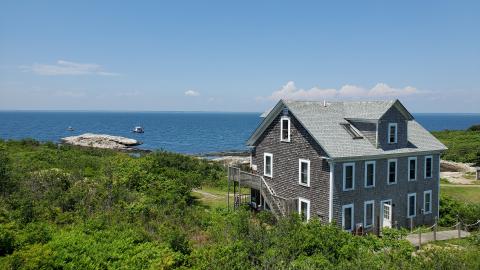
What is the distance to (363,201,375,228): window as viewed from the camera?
24641 millimetres

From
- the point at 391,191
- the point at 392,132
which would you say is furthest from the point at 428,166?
the point at 392,132

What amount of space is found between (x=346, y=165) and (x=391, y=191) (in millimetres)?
4572

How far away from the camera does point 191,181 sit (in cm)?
3173

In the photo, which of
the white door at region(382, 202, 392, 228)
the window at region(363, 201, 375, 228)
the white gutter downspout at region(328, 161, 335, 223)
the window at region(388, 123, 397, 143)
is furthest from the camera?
the window at region(388, 123, 397, 143)

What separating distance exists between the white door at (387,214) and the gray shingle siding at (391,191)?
0.45 metres

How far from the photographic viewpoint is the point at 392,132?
1027 inches

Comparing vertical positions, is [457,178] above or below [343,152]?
below

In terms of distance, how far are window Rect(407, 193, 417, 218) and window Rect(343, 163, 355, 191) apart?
5.61 meters

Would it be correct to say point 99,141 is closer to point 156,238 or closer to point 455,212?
point 455,212

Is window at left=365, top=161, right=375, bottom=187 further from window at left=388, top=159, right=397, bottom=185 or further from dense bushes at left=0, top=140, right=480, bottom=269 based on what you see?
dense bushes at left=0, top=140, right=480, bottom=269

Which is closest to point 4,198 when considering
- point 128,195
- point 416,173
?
point 128,195

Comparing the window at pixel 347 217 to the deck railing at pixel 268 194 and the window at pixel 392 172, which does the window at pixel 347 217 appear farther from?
the window at pixel 392 172

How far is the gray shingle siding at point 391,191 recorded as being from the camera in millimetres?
23312

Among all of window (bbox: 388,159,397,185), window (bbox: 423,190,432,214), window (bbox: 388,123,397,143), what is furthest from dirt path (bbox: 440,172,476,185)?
window (bbox: 388,123,397,143)
